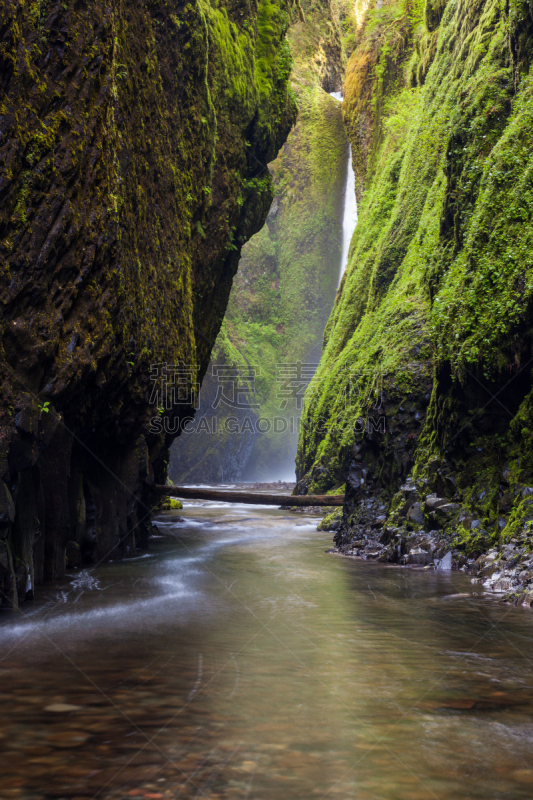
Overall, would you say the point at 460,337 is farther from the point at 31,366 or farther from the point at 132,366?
the point at 31,366

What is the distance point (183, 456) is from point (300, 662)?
42.8 meters

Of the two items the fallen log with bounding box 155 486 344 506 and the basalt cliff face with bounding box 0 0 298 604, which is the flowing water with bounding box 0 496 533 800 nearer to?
the basalt cliff face with bounding box 0 0 298 604

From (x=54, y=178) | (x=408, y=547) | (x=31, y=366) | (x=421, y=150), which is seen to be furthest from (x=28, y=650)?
(x=421, y=150)

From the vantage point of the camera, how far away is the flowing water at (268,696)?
2.92m

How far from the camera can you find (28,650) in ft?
17.1

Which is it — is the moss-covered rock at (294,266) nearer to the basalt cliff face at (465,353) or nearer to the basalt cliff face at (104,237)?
the basalt cliff face at (104,237)

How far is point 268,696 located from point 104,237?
18.6 feet

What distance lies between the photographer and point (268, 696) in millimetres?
4102

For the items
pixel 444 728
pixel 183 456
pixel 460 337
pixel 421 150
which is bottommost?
pixel 183 456

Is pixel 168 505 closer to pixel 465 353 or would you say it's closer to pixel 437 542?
pixel 437 542

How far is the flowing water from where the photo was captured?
2.92m

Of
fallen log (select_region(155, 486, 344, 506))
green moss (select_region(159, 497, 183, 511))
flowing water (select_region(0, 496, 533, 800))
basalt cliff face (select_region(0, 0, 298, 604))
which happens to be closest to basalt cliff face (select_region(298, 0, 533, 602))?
fallen log (select_region(155, 486, 344, 506))

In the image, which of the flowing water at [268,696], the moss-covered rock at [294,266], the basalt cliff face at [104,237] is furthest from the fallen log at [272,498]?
the moss-covered rock at [294,266]

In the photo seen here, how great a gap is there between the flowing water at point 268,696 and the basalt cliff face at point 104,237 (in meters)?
1.80
